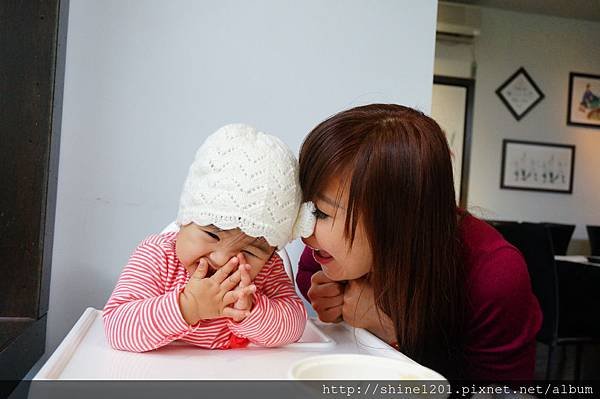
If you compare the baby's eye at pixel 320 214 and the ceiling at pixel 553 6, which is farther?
the ceiling at pixel 553 6

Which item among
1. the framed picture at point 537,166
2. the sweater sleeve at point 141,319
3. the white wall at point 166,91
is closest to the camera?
the sweater sleeve at point 141,319

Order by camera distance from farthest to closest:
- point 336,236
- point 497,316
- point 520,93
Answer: point 520,93
point 497,316
point 336,236

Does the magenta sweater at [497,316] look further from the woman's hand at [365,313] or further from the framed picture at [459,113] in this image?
the framed picture at [459,113]

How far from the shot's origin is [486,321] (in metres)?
1.00

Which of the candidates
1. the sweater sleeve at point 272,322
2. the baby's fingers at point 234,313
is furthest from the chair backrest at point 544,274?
the baby's fingers at point 234,313

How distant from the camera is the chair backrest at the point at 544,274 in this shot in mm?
2406

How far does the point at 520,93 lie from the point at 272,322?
4.36 metres

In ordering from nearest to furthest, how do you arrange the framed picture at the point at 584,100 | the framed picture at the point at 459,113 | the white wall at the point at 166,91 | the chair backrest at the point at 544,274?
the white wall at the point at 166,91
the chair backrest at the point at 544,274
the framed picture at the point at 459,113
the framed picture at the point at 584,100

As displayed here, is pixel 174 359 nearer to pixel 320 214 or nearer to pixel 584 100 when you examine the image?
pixel 320 214

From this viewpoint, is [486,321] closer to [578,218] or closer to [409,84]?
[409,84]

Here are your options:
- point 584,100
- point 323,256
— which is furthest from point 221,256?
point 584,100

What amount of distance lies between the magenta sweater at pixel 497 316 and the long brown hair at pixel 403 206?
3cm

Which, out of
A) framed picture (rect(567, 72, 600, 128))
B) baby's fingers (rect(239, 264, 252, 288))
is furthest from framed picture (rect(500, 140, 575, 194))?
baby's fingers (rect(239, 264, 252, 288))

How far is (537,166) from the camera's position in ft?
15.4
